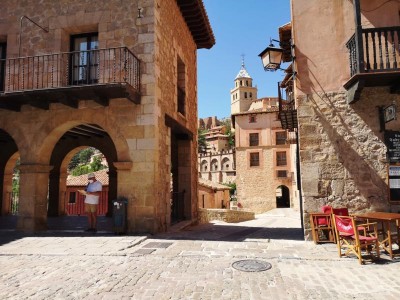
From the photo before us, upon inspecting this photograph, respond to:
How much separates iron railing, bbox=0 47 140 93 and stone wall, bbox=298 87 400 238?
4.71m

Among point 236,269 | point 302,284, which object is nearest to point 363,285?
point 302,284

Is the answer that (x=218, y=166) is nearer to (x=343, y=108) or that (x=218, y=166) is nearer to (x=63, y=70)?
(x=63, y=70)

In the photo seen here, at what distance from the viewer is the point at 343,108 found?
7184 millimetres

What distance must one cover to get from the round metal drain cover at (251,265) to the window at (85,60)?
629cm

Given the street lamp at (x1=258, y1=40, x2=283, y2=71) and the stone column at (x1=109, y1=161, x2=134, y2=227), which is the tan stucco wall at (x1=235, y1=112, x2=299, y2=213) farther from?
the stone column at (x1=109, y1=161, x2=134, y2=227)

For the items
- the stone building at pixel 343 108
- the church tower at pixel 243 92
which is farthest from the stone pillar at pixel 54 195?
the church tower at pixel 243 92

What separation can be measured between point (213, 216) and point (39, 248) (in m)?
13.9

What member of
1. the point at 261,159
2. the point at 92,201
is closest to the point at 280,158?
the point at 261,159

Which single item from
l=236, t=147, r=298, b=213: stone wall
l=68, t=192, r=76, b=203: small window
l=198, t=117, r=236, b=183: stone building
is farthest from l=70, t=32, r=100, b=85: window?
l=198, t=117, r=236, b=183: stone building

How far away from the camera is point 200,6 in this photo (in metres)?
11.0

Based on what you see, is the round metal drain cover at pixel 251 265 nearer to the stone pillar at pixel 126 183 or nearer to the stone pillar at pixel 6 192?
the stone pillar at pixel 126 183

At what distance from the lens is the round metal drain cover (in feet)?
15.6

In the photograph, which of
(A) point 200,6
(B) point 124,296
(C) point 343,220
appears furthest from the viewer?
(A) point 200,6

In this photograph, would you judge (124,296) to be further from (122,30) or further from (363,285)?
(122,30)
